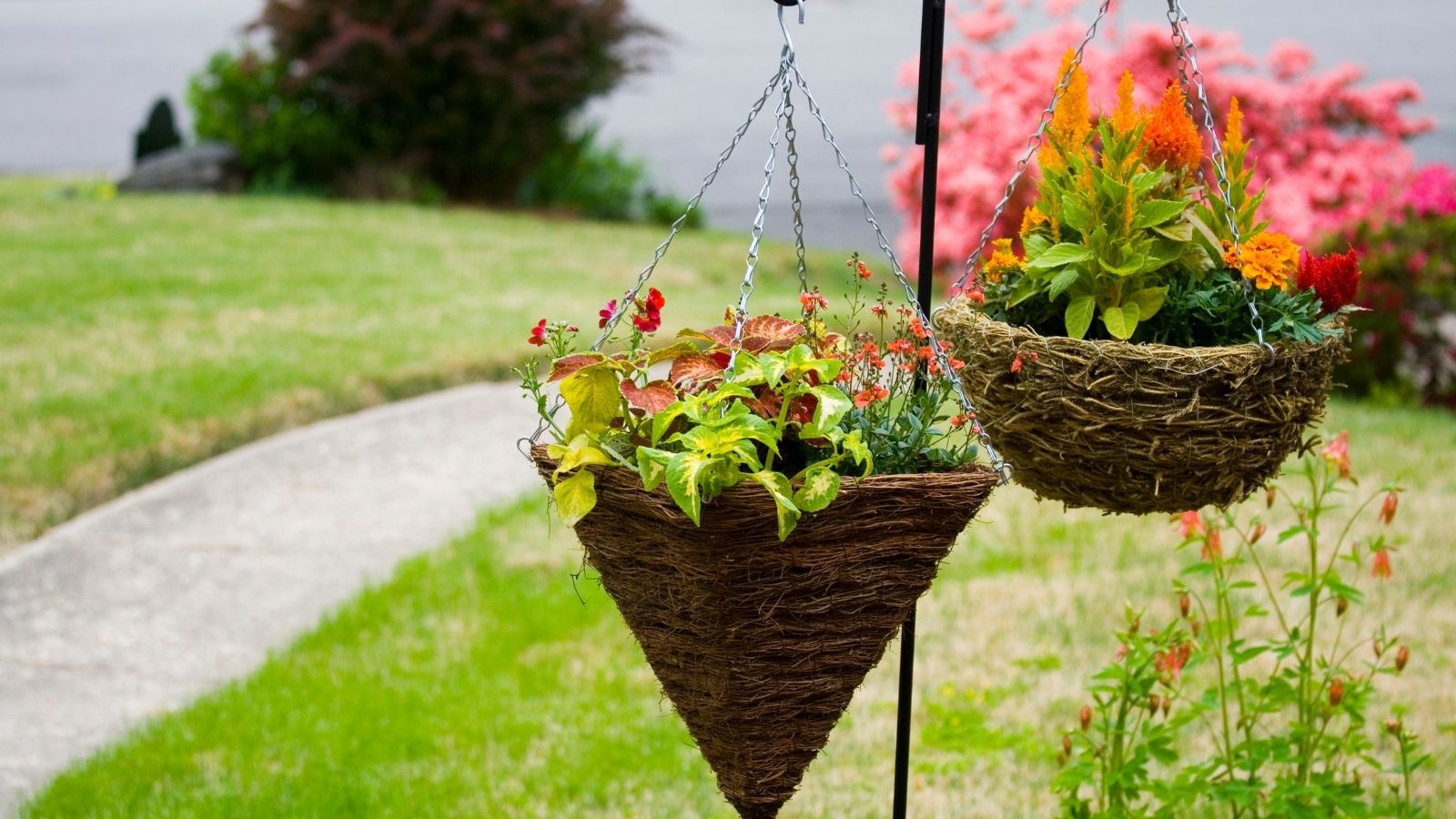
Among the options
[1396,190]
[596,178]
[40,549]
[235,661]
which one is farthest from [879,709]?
[596,178]

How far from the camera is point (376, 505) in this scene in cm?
563

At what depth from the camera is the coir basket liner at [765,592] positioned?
1.79m

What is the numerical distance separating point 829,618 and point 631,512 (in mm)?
304

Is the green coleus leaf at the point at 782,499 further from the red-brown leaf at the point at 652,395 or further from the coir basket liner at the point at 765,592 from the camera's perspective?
the red-brown leaf at the point at 652,395

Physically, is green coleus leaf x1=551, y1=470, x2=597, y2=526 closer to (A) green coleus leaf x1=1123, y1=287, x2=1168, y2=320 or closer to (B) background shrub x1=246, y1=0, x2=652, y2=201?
(A) green coleus leaf x1=1123, y1=287, x2=1168, y2=320

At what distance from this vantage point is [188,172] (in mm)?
13297

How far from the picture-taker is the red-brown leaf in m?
1.90

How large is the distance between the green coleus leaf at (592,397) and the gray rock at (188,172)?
12530 millimetres

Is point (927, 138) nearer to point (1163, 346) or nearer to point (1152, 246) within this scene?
point (1152, 246)

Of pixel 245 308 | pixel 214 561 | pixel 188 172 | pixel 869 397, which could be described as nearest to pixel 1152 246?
pixel 869 397

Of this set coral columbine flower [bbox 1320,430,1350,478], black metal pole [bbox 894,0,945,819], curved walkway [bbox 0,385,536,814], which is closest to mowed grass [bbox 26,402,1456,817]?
curved walkway [bbox 0,385,536,814]

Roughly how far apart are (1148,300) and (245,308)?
7.01m

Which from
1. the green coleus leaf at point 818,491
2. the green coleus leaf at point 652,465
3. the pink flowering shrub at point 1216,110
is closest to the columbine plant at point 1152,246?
the green coleus leaf at point 818,491

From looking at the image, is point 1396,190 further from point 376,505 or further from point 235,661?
point 235,661
